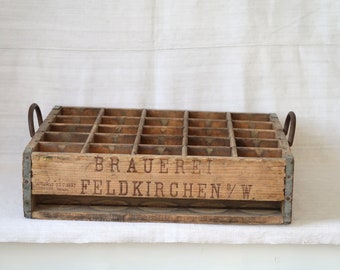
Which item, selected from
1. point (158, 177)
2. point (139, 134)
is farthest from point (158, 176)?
point (139, 134)

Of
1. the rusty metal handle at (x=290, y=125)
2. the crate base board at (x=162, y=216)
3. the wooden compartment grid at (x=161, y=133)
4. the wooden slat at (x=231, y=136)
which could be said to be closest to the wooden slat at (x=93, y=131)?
the wooden compartment grid at (x=161, y=133)

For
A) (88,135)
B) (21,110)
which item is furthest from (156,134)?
(21,110)

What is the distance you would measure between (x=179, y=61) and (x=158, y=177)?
48cm

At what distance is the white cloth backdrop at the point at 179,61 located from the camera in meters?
2.04

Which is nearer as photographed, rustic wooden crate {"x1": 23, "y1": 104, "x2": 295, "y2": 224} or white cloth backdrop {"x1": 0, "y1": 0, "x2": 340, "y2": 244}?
rustic wooden crate {"x1": 23, "y1": 104, "x2": 295, "y2": 224}

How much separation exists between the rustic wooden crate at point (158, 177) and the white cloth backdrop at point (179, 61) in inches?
10.2

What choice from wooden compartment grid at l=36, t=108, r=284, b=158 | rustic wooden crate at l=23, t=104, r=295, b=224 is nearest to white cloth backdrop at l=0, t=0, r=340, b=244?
wooden compartment grid at l=36, t=108, r=284, b=158

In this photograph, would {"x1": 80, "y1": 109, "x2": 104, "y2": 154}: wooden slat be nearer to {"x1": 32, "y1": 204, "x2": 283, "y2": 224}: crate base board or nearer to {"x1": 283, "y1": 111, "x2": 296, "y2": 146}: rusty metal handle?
{"x1": 32, "y1": 204, "x2": 283, "y2": 224}: crate base board

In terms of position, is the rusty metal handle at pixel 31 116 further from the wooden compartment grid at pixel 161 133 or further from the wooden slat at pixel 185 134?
the wooden slat at pixel 185 134

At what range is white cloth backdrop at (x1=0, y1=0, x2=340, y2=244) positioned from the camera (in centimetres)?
204

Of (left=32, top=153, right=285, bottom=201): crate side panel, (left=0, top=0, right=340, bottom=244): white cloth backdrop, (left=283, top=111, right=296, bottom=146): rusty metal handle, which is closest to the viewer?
(left=32, top=153, right=285, bottom=201): crate side panel

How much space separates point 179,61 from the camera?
6.77 feet

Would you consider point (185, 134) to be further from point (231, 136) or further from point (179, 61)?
point (179, 61)

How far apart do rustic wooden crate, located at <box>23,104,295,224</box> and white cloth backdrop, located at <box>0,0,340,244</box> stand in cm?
26
